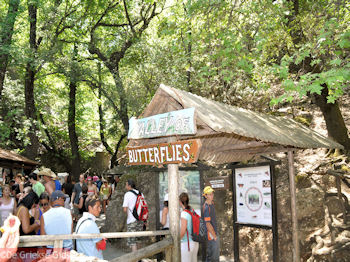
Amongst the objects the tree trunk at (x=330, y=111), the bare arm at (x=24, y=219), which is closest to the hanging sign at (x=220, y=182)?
the tree trunk at (x=330, y=111)

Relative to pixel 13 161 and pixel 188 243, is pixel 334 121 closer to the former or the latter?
pixel 188 243

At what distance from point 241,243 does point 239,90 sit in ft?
24.4

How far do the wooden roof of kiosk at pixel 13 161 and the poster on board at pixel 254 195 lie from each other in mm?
11664

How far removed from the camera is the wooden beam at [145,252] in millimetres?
3997

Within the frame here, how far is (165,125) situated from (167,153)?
470 mm

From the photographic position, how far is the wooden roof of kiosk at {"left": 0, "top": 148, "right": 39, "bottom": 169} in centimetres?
1451

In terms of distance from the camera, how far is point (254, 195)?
6633mm

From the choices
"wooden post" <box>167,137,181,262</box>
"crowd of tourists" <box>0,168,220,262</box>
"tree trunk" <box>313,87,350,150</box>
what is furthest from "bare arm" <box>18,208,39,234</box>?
"tree trunk" <box>313,87,350,150</box>

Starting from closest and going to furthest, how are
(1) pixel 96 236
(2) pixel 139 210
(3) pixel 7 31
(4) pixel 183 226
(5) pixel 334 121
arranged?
(1) pixel 96 236 < (4) pixel 183 226 < (2) pixel 139 210 < (5) pixel 334 121 < (3) pixel 7 31

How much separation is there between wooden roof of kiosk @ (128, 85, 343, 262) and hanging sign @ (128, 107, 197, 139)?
0.16 metres

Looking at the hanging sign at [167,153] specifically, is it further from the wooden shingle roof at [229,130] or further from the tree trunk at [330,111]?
the tree trunk at [330,111]

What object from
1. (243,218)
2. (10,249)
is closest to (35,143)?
(243,218)

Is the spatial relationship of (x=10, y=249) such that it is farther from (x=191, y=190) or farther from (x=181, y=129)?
(x=191, y=190)

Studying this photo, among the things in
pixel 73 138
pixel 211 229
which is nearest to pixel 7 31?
pixel 73 138
